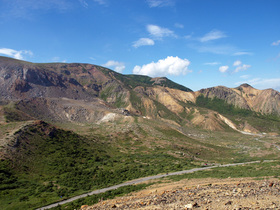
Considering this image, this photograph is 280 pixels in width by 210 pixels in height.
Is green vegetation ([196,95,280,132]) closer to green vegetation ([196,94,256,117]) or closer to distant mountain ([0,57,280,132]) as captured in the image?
green vegetation ([196,94,256,117])

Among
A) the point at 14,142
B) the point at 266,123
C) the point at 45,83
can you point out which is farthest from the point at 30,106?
the point at 266,123

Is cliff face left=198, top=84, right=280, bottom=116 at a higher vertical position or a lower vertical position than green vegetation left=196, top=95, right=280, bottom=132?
higher

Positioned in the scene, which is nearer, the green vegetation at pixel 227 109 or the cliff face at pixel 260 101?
the cliff face at pixel 260 101

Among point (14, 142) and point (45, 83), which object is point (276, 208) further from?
point (45, 83)

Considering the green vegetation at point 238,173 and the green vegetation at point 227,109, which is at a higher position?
the green vegetation at point 227,109

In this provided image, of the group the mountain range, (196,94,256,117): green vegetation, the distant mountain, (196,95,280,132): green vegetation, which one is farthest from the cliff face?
the mountain range

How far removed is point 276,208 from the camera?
9.80 metres

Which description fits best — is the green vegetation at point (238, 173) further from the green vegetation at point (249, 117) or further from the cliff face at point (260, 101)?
the cliff face at point (260, 101)

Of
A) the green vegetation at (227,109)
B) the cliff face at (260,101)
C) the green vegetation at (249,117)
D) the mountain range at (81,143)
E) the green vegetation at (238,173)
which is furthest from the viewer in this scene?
the green vegetation at (227,109)

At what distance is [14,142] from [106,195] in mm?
25076

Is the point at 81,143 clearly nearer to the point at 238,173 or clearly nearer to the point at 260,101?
the point at 238,173

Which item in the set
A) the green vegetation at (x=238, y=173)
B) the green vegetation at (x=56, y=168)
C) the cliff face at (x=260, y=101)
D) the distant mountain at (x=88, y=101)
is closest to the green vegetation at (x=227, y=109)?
the distant mountain at (x=88, y=101)

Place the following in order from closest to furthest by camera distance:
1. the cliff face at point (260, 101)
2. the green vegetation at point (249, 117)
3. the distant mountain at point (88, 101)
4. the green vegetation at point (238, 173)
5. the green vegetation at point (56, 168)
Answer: the green vegetation at point (56, 168)
the green vegetation at point (238, 173)
the distant mountain at point (88, 101)
the green vegetation at point (249, 117)
the cliff face at point (260, 101)

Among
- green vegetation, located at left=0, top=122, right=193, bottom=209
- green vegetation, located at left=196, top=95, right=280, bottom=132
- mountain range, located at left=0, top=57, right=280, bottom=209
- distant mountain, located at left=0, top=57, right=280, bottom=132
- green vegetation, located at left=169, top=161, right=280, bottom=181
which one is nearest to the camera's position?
green vegetation, located at left=0, top=122, right=193, bottom=209
